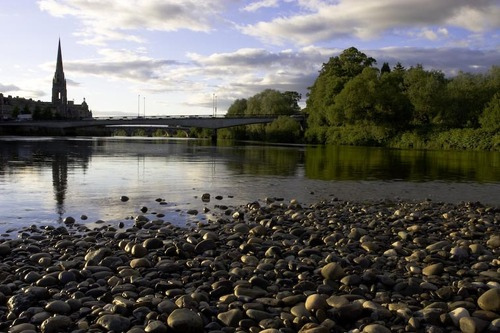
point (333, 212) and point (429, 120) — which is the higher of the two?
point (429, 120)

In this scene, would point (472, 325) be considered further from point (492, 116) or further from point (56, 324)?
point (492, 116)

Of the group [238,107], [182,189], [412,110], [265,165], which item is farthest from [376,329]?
[238,107]

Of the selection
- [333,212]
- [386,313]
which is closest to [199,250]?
[386,313]

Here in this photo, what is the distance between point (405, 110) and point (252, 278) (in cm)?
8771

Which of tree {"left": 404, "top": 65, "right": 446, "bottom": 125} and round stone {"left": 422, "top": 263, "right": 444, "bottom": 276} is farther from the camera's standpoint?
tree {"left": 404, "top": 65, "right": 446, "bottom": 125}

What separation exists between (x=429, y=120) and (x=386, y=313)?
89.2 meters

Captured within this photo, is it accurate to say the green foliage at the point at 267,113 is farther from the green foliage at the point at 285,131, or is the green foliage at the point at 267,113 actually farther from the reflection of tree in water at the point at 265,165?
the reflection of tree in water at the point at 265,165

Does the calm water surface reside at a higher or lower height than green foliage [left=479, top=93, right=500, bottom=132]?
lower

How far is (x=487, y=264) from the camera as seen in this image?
29.5ft

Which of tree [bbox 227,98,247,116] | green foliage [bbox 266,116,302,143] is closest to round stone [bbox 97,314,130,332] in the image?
green foliage [bbox 266,116,302,143]

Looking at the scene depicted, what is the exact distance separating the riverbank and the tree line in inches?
2611

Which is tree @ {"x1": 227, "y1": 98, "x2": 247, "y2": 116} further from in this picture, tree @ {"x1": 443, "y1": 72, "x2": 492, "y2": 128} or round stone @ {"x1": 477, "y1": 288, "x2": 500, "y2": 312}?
round stone @ {"x1": 477, "y1": 288, "x2": 500, "y2": 312}

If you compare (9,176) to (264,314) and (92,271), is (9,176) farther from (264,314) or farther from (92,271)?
(264,314)

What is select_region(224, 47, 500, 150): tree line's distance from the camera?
76188 millimetres
